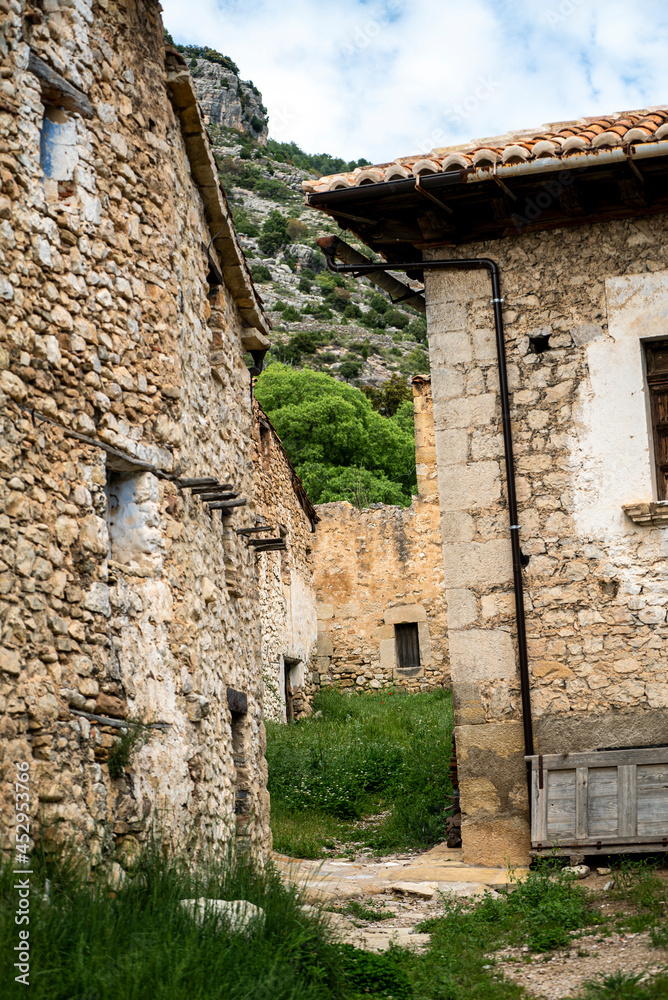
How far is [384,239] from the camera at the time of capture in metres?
8.46

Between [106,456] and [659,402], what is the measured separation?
175 inches

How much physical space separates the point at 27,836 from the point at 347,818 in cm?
609

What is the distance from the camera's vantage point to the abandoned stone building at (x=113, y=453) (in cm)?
453

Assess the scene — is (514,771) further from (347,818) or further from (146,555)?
(146,555)

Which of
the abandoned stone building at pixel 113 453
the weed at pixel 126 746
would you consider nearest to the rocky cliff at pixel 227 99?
the abandoned stone building at pixel 113 453

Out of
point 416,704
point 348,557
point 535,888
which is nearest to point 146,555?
point 535,888

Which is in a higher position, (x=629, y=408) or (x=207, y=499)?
(x=629, y=408)

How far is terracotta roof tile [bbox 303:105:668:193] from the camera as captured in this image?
729 centimetres

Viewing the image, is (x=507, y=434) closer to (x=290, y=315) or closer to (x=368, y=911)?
(x=368, y=911)

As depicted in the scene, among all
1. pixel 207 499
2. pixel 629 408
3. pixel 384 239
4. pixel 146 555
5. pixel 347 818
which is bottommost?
pixel 347 818

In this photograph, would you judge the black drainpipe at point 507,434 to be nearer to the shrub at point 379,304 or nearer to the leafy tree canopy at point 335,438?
the leafy tree canopy at point 335,438

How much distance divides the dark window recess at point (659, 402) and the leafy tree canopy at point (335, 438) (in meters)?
17.7

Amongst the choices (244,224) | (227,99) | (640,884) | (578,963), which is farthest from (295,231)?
(578,963)

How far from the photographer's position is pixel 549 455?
7746mm
